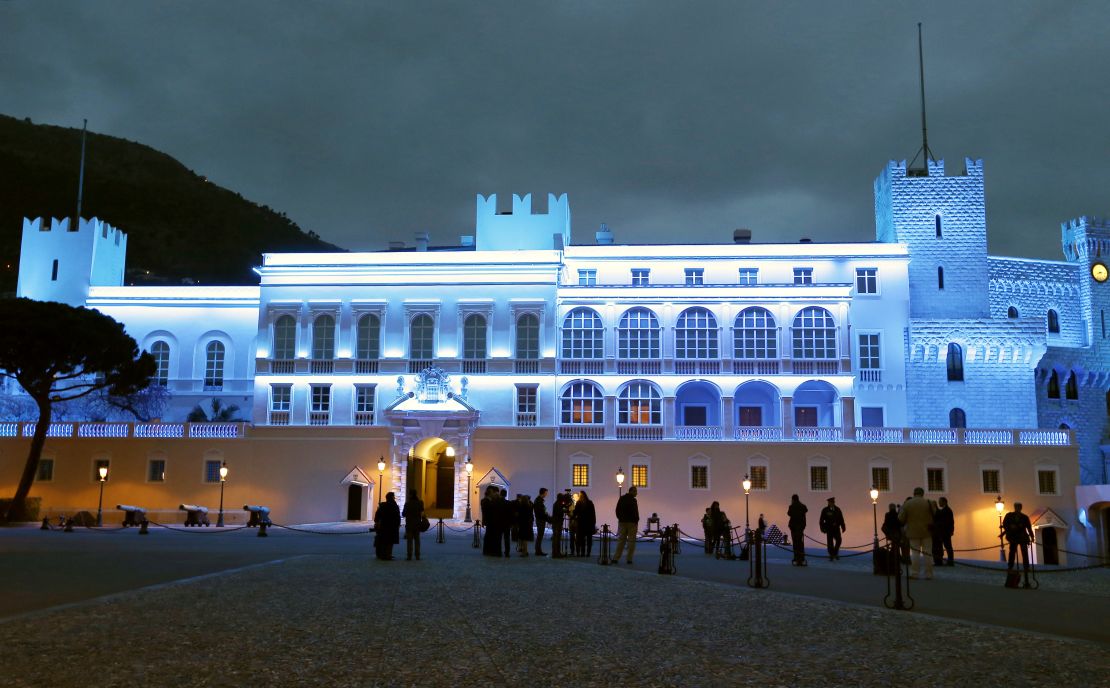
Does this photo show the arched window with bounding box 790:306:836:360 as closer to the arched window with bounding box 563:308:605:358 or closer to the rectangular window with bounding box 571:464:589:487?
the arched window with bounding box 563:308:605:358

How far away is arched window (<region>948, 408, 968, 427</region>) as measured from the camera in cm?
5181

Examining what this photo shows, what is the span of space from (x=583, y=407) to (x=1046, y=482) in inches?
831

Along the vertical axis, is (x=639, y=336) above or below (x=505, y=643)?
above

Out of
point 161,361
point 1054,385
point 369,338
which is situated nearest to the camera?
point 369,338

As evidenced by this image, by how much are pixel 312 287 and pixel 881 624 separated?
39951mm

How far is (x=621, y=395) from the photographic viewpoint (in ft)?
157

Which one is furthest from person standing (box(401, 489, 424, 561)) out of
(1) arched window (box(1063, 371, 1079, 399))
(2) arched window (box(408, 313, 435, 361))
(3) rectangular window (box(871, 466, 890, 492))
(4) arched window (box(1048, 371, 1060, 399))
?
(1) arched window (box(1063, 371, 1079, 399))

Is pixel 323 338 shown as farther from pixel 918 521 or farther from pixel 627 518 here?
pixel 918 521

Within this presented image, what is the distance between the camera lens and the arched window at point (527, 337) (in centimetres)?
4781

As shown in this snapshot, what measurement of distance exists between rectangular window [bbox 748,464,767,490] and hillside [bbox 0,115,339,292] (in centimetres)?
6557

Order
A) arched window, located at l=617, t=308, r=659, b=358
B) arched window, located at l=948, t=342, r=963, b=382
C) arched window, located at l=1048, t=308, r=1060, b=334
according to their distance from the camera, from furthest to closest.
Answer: arched window, located at l=1048, t=308, r=1060, b=334
arched window, located at l=948, t=342, r=963, b=382
arched window, located at l=617, t=308, r=659, b=358

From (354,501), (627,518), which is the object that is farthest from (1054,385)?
(627,518)

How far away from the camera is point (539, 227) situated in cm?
5331

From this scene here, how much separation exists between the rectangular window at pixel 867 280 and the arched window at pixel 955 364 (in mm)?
4784
